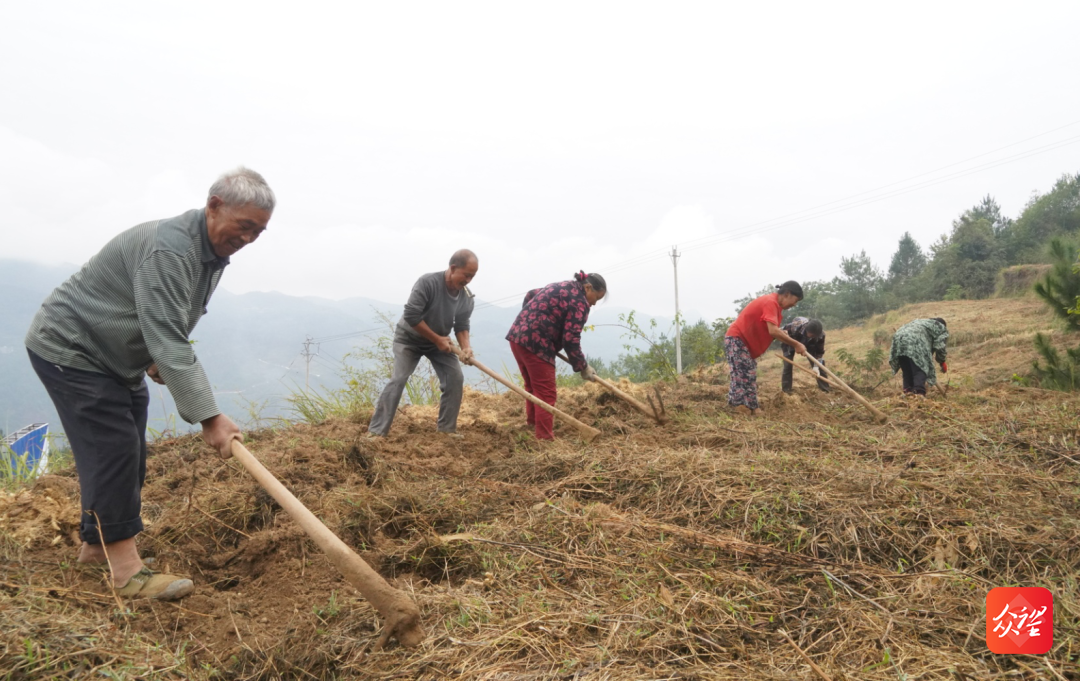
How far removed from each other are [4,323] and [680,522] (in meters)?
151

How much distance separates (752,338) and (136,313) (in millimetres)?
5132

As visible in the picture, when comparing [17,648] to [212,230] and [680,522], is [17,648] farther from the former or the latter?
[680,522]

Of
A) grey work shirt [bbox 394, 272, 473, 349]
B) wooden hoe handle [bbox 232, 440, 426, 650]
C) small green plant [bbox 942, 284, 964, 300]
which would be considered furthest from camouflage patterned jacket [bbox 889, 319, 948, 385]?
small green plant [bbox 942, 284, 964, 300]

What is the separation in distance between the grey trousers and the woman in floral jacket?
1.76ft

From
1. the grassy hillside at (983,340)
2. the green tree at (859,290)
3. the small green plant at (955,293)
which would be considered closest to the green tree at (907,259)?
the green tree at (859,290)

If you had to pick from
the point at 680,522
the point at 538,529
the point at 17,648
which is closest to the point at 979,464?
the point at 680,522

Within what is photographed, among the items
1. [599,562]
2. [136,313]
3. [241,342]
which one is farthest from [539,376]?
[241,342]

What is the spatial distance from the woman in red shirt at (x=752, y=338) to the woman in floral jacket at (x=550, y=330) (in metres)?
1.75

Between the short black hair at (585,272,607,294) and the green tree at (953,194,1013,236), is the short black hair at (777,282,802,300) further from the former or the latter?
the green tree at (953,194,1013,236)

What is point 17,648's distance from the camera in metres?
1.64

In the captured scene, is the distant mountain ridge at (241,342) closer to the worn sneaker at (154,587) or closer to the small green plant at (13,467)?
the small green plant at (13,467)

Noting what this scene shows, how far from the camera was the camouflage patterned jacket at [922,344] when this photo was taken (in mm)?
6895

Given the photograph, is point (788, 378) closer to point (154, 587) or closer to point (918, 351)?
point (918, 351)

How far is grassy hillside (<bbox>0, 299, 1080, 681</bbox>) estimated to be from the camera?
1764 millimetres
